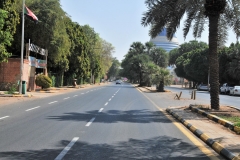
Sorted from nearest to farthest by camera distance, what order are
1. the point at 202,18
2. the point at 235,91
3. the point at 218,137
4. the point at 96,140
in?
the point at 96,140 → the point at 218,137 → the point at 202,18 → the point at 235,91

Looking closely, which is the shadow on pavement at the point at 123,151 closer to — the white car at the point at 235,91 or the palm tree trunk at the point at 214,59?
the palm tree trunk at the point at 214,59

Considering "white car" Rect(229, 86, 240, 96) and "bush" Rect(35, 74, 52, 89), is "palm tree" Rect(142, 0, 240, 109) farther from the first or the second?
"white car" Rect(229, 86, 240, 96)

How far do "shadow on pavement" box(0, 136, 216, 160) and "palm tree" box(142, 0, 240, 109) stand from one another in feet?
28.4

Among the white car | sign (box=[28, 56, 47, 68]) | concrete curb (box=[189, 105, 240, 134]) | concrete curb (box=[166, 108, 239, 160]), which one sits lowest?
concrete curb (box=[166, 108, 239, 160])

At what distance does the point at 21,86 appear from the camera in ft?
88.1

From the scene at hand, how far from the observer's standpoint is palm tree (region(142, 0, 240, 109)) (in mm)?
15984

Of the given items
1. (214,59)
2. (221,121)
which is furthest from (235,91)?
(221,121)

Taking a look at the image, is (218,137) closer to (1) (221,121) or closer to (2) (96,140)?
(1) (221,121)

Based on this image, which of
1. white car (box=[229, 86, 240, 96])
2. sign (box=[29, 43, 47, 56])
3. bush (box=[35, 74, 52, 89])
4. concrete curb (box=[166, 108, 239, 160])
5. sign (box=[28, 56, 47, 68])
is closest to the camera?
concrete curb (box=[166, 108, 239, 160])

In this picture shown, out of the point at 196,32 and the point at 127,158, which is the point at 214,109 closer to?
the point at 196,32

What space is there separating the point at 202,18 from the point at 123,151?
14425 millimetres

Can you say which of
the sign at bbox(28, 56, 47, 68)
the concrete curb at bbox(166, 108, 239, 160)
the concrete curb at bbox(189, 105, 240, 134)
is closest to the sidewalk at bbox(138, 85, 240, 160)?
the concrete curb at bbox(166, 108, 239, 160)

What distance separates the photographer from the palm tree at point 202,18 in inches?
629

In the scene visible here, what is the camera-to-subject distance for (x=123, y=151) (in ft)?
24.4
